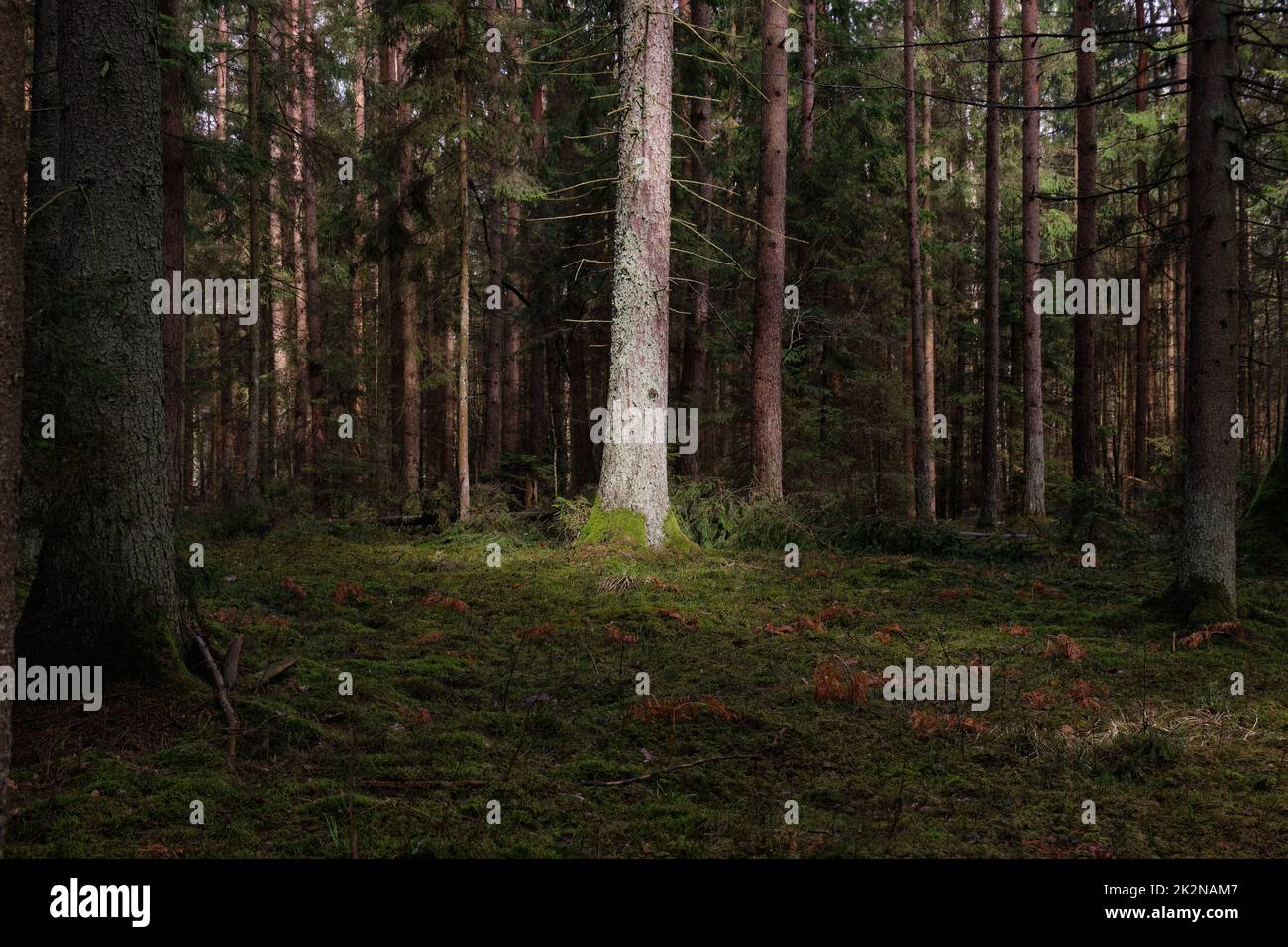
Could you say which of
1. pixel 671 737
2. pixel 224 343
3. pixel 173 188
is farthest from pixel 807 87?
pixel 224 343

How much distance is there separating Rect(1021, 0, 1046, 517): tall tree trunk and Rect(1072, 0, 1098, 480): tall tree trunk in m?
0.88

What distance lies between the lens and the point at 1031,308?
18.6 m

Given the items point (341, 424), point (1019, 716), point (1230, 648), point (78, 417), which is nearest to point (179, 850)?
point (78, 417)

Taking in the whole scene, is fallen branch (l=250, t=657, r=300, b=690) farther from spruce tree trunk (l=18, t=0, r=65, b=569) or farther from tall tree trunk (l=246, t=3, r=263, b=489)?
tall tree trunk (l=246, t=3, r=263, b=489)

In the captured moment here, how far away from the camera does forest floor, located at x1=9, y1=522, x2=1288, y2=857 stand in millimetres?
3988

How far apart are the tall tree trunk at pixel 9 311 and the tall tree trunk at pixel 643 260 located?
29.1 feet

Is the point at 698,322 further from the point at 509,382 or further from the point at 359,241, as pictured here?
the point at 359,241

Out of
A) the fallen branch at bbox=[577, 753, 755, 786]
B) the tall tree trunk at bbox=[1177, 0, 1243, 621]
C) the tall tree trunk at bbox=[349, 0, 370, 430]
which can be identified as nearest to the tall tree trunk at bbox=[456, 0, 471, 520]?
→ the tall tree trunk at bbox=[349, 0, 370, 430]

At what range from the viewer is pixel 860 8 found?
22.5 m

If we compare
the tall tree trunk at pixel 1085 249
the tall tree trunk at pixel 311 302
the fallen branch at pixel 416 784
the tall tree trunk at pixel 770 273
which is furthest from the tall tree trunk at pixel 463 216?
the tall tree trunk at pixel 1085 249

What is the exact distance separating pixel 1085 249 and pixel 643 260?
417 inches

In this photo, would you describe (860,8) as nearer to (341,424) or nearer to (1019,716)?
(341,424)

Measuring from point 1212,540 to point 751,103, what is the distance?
15588 mm

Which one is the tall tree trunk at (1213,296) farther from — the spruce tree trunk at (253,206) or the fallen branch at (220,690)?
the spruce tree trunk at (253,206)
